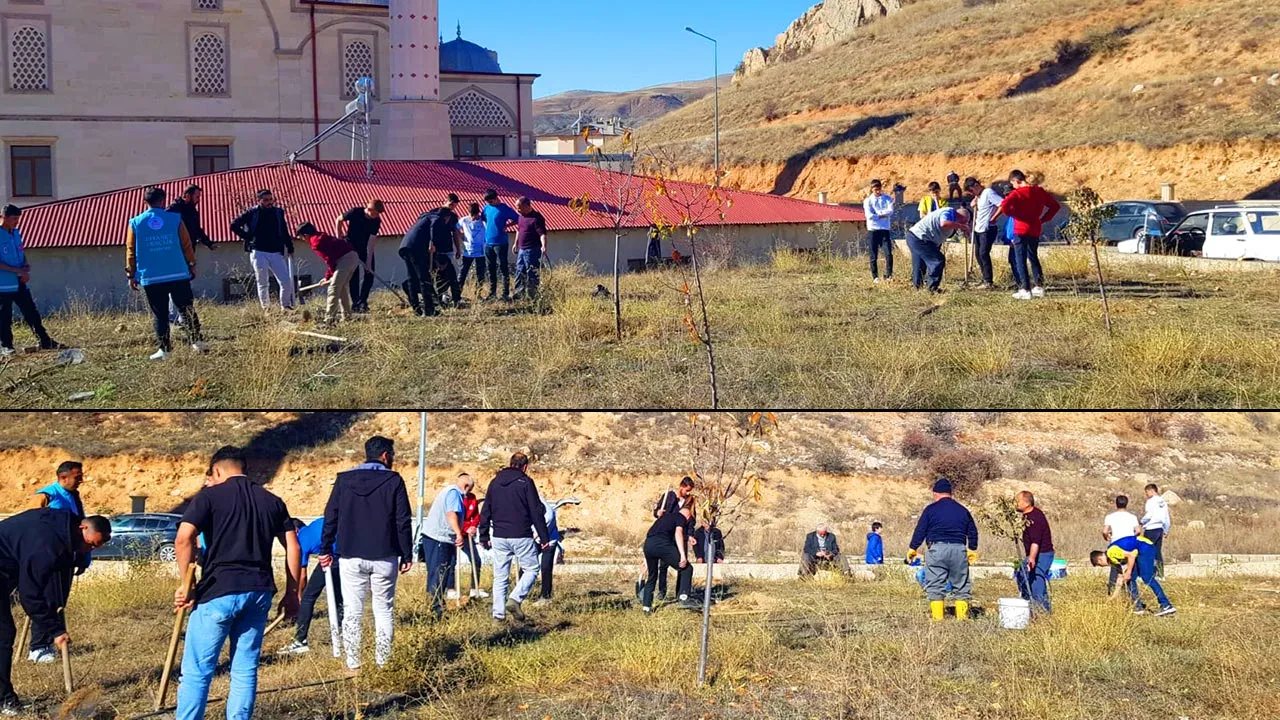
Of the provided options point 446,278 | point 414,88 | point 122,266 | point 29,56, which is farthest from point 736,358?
point 29,56

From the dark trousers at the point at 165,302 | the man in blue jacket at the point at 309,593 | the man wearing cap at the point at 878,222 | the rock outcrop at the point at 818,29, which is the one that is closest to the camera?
the man in blue jacket at the point at 309,593

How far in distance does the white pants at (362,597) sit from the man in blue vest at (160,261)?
14.5 feet

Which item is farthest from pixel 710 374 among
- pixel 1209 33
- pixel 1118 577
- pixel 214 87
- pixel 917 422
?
pixel 1209 33

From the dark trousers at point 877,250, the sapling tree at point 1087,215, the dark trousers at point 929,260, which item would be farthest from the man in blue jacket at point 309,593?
the dark trousers at point 877,250

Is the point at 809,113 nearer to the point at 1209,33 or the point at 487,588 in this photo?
the point at 1209,33

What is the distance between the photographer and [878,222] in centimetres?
1506

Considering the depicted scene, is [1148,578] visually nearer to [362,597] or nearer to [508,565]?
[508,565]

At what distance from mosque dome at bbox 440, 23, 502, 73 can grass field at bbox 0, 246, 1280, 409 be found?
118 ft

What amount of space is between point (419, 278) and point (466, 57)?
36584 mm

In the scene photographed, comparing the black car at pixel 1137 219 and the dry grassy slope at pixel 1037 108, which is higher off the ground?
the dry grassy slope at pixel 1037 108

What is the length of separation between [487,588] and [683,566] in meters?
2.46

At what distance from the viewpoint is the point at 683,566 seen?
10.3m

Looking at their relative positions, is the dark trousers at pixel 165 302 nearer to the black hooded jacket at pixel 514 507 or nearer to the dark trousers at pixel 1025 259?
the black hooded jacket at pixel 514 507

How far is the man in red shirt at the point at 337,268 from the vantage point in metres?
12.9
